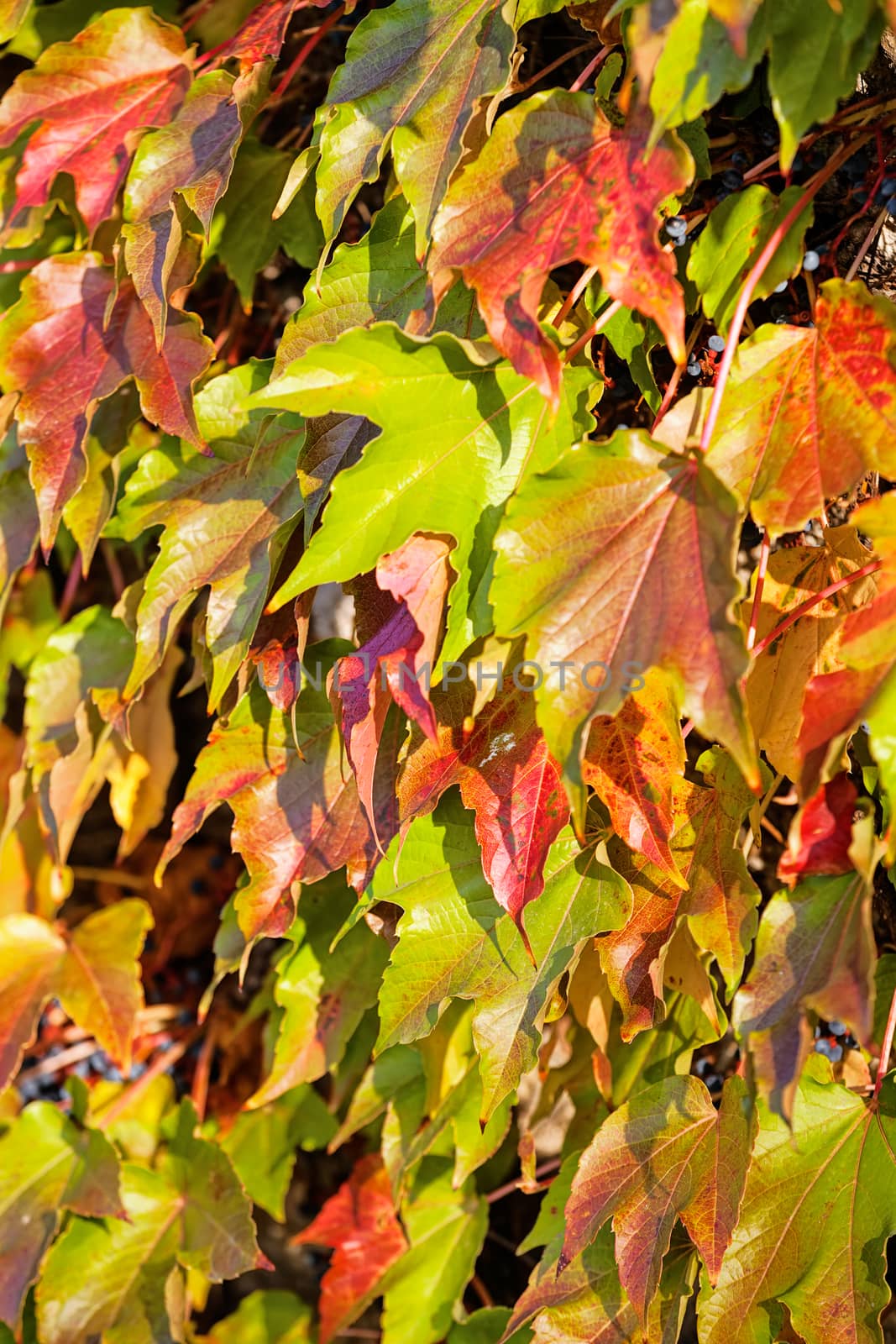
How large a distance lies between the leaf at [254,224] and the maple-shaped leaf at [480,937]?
Answer: 55cm

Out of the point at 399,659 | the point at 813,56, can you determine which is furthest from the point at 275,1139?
the point at 813,56

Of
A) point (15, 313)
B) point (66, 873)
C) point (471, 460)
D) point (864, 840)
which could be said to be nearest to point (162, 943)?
point (66, 873)

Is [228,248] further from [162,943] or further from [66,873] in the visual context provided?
[162,943]

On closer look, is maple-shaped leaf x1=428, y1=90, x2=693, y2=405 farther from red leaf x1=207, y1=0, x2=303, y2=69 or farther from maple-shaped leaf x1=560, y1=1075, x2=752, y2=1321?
maple-shaped leaf x1=560, y1=1075, x2=752, y2=1321

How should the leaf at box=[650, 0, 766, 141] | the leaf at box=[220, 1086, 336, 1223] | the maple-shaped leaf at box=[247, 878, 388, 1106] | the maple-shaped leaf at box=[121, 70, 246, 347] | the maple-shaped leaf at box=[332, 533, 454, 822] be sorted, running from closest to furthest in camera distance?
the leaf at box=[650, 0, 766, 141] → the maple-shaped leaf at box=[332, 533, 454, 822] → the maple-shaped leaf at box=[121, 70, 246, 347] → the maple-shaped leaf at box=[247, 878, 388, 1106] → the leaf at box=[220, 1086, 336, 1223]

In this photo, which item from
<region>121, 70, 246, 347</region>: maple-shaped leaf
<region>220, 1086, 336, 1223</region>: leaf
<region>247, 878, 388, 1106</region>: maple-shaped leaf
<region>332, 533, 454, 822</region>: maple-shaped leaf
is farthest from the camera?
<region>220, 1086, 336, 1223</region>: leaf

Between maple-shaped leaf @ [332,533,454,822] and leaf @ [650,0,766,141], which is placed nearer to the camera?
leaf @ [650,0,766,141]

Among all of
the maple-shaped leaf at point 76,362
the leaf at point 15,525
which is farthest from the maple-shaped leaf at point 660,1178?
the leaf at point 15,525

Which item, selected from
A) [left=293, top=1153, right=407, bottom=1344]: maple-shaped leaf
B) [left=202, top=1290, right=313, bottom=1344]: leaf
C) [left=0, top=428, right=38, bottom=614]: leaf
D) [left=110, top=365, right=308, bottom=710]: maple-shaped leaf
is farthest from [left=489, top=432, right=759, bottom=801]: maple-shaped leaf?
[left=202, top=1290, right=313, bottom=1344]: leaf

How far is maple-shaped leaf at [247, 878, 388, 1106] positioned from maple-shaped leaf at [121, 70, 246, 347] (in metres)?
0.52

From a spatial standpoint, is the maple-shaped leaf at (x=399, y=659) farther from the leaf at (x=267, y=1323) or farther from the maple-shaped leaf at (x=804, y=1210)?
the leaf at (x=267, y=1323)

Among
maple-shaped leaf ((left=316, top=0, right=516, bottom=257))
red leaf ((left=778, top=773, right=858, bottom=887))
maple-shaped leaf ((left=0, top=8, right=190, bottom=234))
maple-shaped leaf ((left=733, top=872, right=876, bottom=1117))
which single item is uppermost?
maple-shaped leaf ((left=0, top=8, right=190, bottom=234))

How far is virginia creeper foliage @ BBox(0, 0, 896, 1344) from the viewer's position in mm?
549

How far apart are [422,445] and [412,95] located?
0.23 meters
